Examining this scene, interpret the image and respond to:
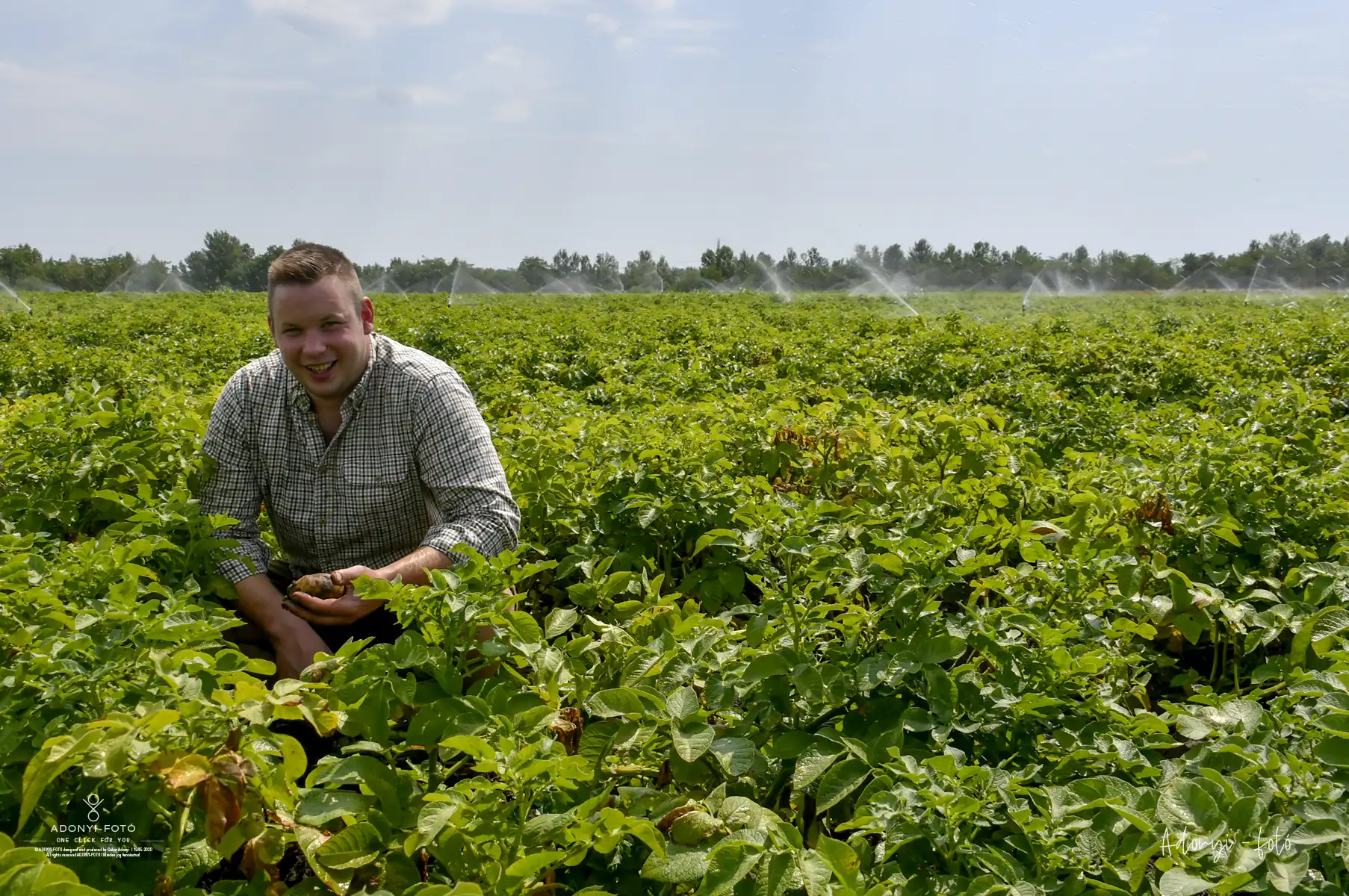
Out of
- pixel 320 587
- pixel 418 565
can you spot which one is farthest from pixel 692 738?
pixel 320 587

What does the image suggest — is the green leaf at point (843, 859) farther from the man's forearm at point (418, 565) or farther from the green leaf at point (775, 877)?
the man's forearm at point (418, 565)

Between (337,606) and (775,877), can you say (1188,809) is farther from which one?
(337,606)

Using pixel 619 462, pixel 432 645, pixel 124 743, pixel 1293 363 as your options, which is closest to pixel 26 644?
pixel 124 743

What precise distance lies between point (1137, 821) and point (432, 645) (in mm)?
1237

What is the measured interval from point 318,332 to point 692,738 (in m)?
1.78

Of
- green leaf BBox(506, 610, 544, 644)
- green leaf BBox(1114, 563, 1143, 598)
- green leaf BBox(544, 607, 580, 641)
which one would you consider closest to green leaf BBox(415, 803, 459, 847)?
green leaf BBox(506, 610, 544, 644)

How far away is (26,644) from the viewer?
164 cm

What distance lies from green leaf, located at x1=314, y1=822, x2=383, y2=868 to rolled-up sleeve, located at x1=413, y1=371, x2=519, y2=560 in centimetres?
121

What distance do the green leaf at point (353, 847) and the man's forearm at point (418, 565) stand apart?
1.05 metres

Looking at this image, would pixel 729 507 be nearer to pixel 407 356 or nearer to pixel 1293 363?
pixel 407 356

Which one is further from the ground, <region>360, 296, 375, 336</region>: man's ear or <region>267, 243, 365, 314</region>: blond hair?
<region>267, 243, 365, 314</region>: blond hair

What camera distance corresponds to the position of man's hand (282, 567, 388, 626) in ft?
7.94

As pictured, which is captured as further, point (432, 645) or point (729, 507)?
point (729, 507)
